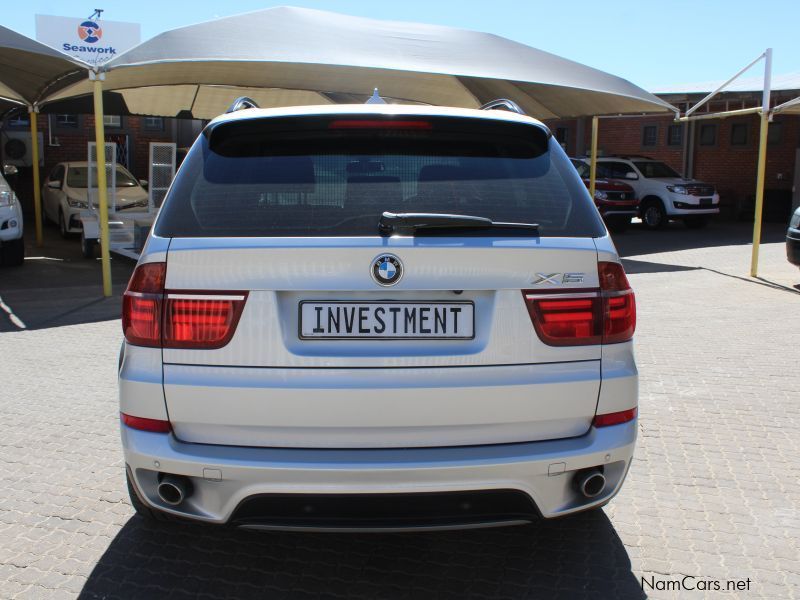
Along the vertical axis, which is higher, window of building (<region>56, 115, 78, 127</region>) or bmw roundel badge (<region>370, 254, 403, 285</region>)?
window of building (<region>56, 115, 78, 127</region>)

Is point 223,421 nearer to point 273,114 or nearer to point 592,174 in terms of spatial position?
point 273,114

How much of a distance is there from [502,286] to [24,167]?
23.4 meters

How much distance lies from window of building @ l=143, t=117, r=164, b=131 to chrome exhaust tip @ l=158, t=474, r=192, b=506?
77.3 ft

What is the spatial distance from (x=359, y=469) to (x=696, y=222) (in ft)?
70.8

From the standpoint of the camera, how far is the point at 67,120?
23766 millimetres

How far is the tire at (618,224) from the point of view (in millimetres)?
21406

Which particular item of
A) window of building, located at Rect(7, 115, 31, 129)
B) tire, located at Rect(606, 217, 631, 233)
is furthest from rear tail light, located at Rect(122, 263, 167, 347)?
window of building, located at Rect(7, 115, 31, 129)

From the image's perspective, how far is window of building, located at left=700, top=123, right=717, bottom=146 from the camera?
27.0 m

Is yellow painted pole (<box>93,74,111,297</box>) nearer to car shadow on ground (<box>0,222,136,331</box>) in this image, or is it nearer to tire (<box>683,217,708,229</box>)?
car shadow on ground (<box>0,222,136,331</box>)

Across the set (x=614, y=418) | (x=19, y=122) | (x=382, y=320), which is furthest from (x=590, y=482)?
(x=19, y=122)

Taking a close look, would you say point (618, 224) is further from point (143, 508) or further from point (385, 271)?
point (385, 271)

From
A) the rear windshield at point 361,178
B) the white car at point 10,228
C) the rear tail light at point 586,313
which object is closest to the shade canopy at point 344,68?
the white car at point 10,228

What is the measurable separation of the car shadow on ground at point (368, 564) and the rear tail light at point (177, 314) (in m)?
1.03

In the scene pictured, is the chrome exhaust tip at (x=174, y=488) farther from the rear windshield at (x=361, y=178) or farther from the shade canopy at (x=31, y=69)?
the shade canopy at (x=31, y=69)
